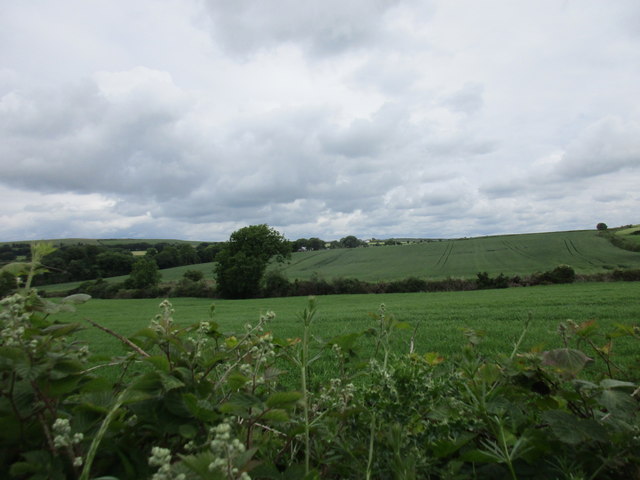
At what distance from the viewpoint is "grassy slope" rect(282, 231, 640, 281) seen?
52.8 metres

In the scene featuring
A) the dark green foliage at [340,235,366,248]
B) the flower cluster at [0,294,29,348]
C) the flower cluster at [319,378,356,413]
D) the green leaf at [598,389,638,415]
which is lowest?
the flower cluster at [319,378,356,413]

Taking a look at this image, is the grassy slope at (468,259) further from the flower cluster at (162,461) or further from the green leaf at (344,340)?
the flower cluster at (162,461)

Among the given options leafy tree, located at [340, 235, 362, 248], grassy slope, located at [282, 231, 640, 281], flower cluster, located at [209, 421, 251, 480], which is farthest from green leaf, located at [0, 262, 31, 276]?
leafy tree, located at [340, 235, 362, 248]

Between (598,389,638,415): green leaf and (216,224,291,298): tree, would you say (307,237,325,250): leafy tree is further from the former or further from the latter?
(598,389,638,415): green leaf

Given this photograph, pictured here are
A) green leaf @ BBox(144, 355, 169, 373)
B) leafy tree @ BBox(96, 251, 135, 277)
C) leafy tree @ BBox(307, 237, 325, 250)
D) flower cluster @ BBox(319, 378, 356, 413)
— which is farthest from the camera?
leafy tree @ BBox(307, 237, 325, 250)

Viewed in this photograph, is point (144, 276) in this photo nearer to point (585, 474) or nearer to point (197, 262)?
point (197, 262)

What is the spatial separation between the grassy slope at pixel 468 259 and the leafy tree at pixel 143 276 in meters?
24.0

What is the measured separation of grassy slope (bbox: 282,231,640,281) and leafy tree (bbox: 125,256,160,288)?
24.0 m

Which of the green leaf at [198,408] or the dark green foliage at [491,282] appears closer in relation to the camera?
the green leaf at [198,408]

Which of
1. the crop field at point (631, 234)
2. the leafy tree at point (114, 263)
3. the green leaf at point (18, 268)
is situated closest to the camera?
the green leaf at point (18, 268)

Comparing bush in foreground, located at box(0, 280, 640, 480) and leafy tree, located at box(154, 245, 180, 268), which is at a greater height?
bush in foreground, located at box(0, 280, 640, 480)

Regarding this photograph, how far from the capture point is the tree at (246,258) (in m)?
53.2

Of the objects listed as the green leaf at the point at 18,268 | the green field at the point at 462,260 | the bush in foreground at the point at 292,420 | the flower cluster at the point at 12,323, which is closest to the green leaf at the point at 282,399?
the bush in foreground at the point at 292,420

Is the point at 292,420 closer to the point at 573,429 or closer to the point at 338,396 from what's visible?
the point at 338,396
